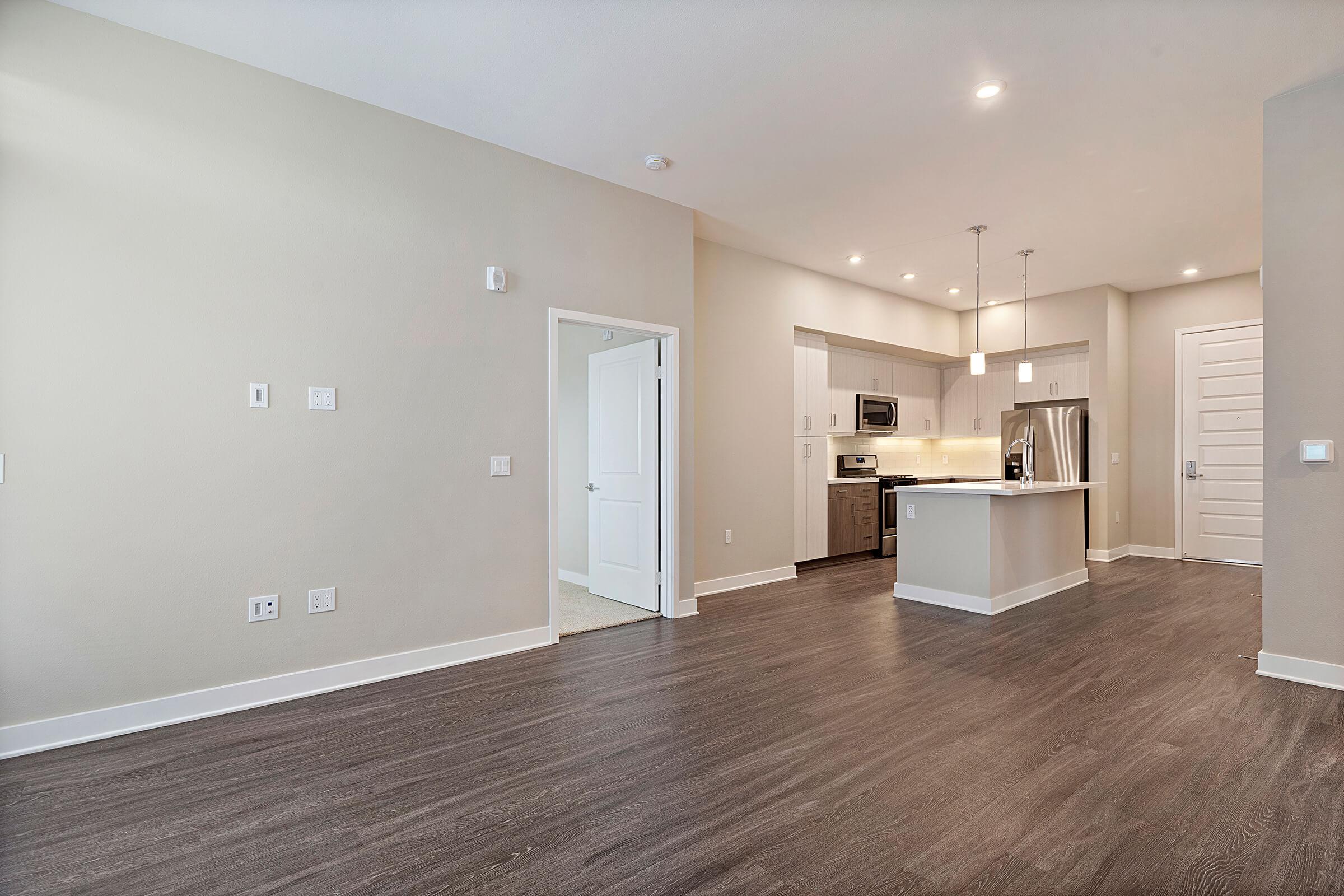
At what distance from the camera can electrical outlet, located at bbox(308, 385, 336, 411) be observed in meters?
3.33

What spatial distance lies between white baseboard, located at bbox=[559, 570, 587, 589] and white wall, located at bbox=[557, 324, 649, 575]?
0.02 m

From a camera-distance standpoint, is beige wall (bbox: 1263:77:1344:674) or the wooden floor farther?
beige wall (bbox: 1263:77:1344:674)

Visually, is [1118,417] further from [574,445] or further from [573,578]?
[573,578]

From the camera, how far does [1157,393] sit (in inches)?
290

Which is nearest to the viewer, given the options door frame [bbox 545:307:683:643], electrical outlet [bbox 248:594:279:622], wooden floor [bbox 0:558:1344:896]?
wooden floor [bbox 0:558:1344:896]

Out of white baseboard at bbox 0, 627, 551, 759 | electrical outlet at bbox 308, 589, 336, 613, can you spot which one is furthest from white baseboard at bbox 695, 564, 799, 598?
electrical outlet at bbox 308, 589, 336, 613

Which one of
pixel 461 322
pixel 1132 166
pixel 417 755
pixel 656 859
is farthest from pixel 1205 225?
pixel 417 755

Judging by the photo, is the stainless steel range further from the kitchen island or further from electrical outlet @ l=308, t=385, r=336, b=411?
electrical outlet @ l=308, t=385, r=336, b=411

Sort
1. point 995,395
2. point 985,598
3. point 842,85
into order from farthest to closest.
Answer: point 995,395 → point 985,598 → point 842,85

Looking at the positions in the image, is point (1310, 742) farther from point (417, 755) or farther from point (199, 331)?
point (199, 331)

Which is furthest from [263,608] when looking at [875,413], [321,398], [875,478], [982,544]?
[875,413]

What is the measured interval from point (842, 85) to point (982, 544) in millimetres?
3392

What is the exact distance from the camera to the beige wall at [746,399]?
5.58 metres

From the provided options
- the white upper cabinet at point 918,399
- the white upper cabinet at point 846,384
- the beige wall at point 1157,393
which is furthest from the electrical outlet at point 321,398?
the beige wall at point 1157,393
